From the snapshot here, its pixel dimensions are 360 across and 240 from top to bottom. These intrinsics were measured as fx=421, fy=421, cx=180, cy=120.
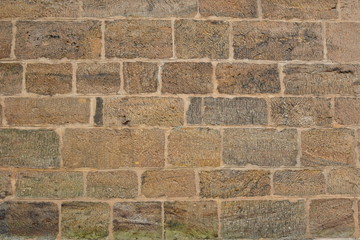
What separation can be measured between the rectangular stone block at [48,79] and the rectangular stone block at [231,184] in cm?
136

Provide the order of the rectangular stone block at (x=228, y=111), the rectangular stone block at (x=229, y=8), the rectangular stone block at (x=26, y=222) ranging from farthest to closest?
the rectangular stone block at (x=229, y=8)
the rectangular stone block at (x=228, y=111)
the rectangular stone block at (x=26, y=222)

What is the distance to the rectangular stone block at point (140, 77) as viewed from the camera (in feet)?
11.6

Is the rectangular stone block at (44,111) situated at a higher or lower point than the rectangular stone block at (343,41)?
lower

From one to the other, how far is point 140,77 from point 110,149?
2.13 ft

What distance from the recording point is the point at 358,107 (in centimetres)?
360

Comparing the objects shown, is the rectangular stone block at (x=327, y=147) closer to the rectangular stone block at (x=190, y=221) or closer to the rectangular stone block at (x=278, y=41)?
the rectangular stone block at (x=278, y=41)

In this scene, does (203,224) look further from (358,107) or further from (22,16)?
(22,16)

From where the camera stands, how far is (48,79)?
352 cm

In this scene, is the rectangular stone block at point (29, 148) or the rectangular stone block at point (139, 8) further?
the rectangular stone block at point (139, 8)

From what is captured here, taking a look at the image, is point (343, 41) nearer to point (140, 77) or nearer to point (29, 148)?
point (140, 77)

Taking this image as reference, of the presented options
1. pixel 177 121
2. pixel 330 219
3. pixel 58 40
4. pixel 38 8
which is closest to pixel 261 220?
pixel 330 219

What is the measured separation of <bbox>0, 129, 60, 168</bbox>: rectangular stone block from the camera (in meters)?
3.46

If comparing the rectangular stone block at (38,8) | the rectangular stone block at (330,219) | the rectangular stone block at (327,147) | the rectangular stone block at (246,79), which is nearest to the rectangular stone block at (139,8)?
the rectangular stone block at (38,8)

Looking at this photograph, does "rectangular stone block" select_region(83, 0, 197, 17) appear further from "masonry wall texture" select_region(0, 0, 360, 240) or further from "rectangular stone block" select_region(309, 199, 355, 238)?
"rectangular stone block" select_region(309, 199, 355, 238)
